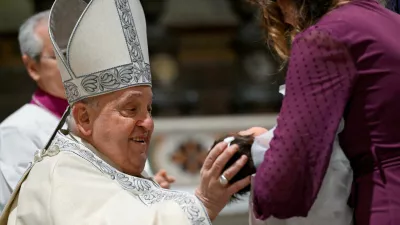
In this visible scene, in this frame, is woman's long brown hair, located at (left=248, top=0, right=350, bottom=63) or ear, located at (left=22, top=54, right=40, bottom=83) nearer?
woman's long brown hair, located at (left=248, top=0, right=350, bottom=63)

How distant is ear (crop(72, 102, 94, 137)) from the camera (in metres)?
2.36

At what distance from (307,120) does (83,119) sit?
0.71m

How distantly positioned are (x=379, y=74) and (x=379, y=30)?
10 cm

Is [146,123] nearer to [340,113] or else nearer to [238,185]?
[238,185]

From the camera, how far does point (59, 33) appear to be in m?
2.59

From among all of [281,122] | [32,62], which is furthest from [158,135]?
[281,122]

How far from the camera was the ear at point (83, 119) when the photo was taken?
2363 mm

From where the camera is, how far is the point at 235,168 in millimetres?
2154

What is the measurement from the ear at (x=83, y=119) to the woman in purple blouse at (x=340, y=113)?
56cm

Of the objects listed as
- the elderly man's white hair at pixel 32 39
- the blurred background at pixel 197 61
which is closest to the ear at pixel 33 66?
the elderly man's white hair at pixel 32 39

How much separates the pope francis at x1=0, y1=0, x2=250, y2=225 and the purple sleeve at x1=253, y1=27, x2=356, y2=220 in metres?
0.24

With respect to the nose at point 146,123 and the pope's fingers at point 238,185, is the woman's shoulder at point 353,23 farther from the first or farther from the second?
the nose at point 146,123

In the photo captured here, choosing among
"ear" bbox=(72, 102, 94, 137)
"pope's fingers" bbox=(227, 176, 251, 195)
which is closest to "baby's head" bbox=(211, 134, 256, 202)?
"pope's fingers" bbox=(227, 176, 251, 195)

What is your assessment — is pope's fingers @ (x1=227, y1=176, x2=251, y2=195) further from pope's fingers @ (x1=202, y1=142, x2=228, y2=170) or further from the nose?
the nose
